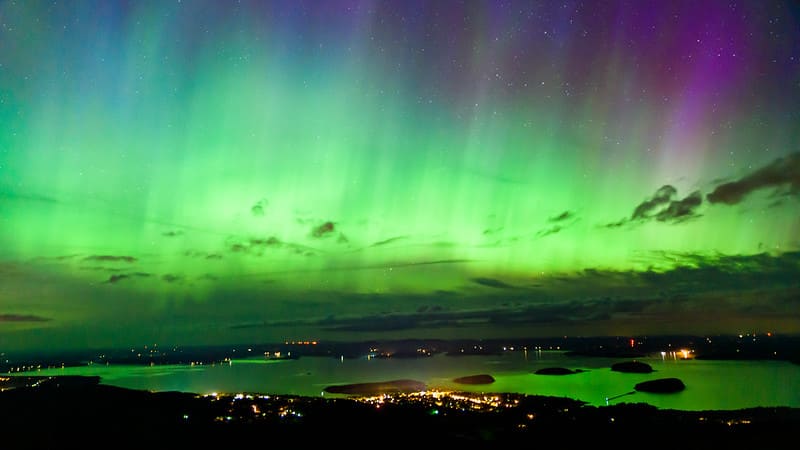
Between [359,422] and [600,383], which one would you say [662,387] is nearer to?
[600,383]

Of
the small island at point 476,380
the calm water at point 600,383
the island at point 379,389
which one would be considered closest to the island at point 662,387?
the calm water at point 600,383

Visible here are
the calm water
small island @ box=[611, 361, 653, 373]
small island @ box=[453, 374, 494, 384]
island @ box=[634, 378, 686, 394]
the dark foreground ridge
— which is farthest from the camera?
small island @ box=[611, 361, 653, 373]

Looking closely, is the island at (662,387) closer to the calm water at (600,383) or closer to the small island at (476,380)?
the calm water at (600,383)

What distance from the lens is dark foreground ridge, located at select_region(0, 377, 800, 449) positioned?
3092 centimetres

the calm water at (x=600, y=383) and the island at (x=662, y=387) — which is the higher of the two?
the island at (x=662, y=387)

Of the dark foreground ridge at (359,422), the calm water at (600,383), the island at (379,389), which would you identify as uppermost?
the dark foreground ridge at (359,422)

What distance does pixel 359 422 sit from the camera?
37219 millimetres

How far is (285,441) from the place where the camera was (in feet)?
102

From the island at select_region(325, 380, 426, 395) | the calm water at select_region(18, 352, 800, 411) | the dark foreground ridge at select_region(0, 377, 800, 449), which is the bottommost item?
the calm water at select_region(18, 352, 800, 411)

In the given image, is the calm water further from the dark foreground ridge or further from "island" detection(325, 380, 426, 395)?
the dark foreground ridge

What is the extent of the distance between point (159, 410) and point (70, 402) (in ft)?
30.4

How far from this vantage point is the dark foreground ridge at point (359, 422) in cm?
3092

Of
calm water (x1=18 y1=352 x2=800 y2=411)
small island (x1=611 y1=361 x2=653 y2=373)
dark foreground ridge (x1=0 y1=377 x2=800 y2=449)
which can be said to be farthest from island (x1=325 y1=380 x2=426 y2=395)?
small island (x1=611 y1=361 x2=653 y2=373)

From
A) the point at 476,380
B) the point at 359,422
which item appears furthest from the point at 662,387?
the point at 359,422
